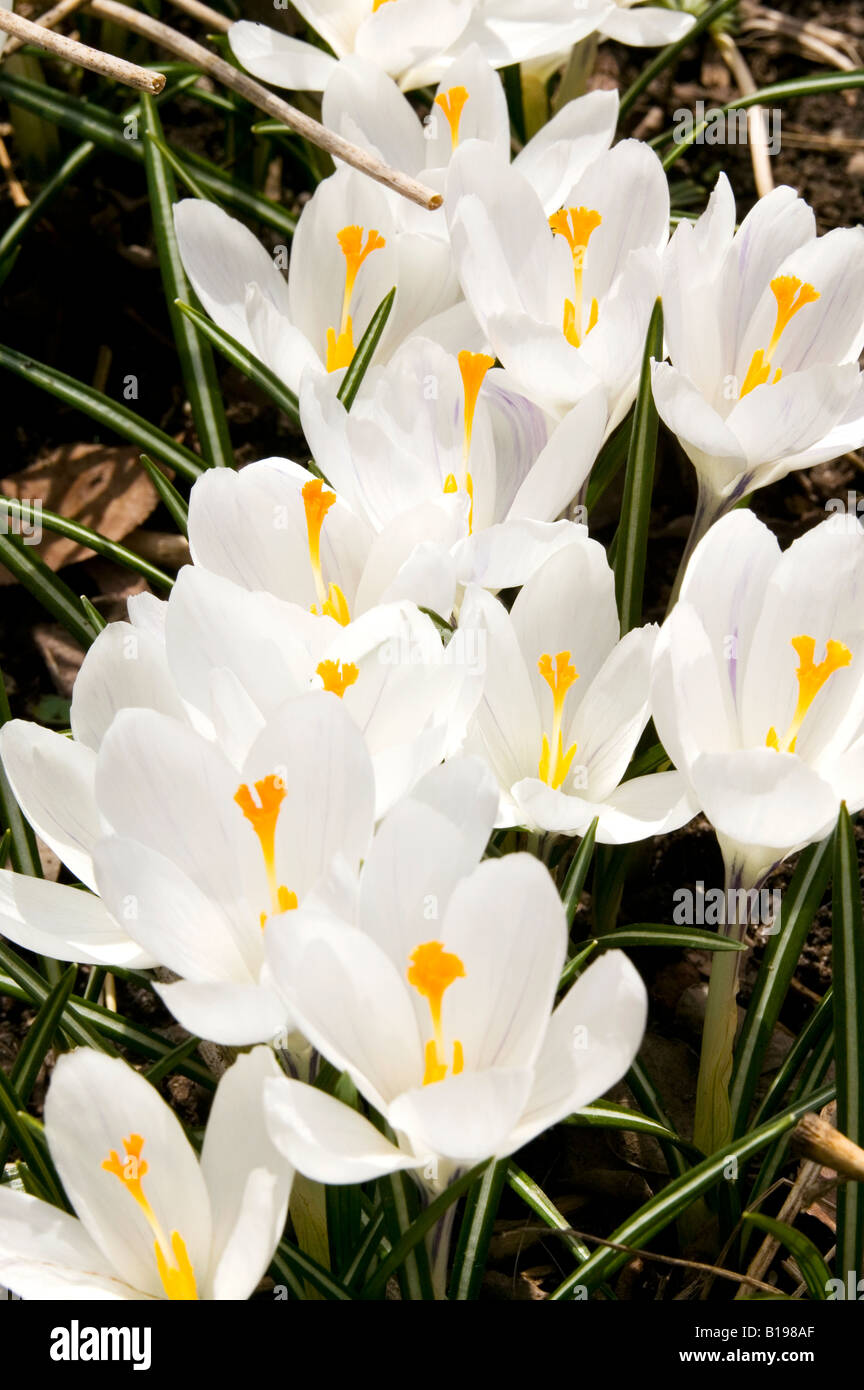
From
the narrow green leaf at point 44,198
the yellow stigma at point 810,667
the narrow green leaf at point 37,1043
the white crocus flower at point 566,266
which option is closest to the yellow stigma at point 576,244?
the white crocus flower at point 566,266

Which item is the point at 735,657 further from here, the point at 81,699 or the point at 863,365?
the point at 863,365

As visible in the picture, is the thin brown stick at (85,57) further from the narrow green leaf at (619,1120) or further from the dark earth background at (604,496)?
the narrow green leaf at (619,1120)

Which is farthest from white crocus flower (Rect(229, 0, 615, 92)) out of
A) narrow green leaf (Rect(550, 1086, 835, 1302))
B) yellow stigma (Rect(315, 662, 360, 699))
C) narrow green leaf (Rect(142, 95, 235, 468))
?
narrow green leaf (Rect(550, 1086, 835, 1302))

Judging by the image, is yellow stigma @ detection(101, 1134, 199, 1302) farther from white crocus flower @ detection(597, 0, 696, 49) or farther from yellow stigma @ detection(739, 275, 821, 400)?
white crocus flower @ detection(597, 0, 696, 49)

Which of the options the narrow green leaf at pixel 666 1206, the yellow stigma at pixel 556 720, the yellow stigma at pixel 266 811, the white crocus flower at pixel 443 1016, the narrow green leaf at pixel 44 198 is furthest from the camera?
the narrow green leaf at pixel 44 198

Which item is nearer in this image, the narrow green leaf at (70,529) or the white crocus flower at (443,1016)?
the white crocus flower at (443,1016)

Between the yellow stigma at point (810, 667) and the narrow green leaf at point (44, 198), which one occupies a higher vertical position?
the narrow green leaf at point (44, 198)
